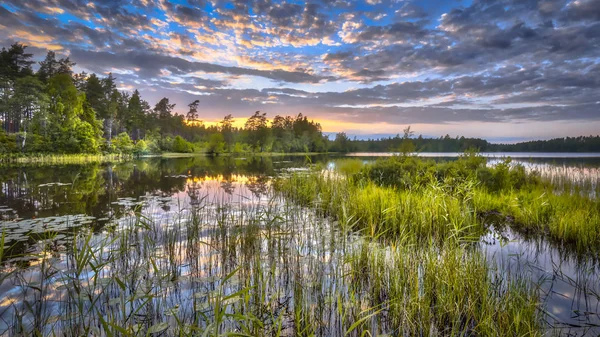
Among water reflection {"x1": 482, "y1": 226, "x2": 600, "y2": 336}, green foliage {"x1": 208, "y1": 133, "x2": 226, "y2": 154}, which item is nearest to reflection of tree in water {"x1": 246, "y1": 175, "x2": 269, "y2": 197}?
water reflection {"x1": 482, "y1": 226, "x2": 600, "y2": 336}

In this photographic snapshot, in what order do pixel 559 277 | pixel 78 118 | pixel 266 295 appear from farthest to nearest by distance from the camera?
pixel 78 118 → pixel 559 277 → pixel 266 295

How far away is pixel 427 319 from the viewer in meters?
2.73

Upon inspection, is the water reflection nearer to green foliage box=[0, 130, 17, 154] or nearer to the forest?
the forest

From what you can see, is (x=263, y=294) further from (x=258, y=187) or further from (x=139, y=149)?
(x=139, y=149)

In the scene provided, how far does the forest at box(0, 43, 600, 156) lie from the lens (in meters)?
32.7

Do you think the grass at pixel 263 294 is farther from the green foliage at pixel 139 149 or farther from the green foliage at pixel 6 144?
the green foliage at pixel 139 149

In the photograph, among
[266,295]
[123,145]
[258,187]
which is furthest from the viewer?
[123,145]

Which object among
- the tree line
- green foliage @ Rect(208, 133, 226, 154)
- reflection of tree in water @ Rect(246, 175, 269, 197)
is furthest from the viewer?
green foliage @ Rect(208, 133, 226, 154)

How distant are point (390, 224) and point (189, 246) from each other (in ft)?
15.2

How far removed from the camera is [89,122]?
42.9m

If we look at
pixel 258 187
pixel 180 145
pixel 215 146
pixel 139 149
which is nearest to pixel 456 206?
pixel 258 187

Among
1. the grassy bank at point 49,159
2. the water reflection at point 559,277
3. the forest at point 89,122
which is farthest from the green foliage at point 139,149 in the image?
the water reflection at point 559,277

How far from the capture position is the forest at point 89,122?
107 ft

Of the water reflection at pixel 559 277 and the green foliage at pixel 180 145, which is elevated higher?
the green foliage at pixel 180 145
